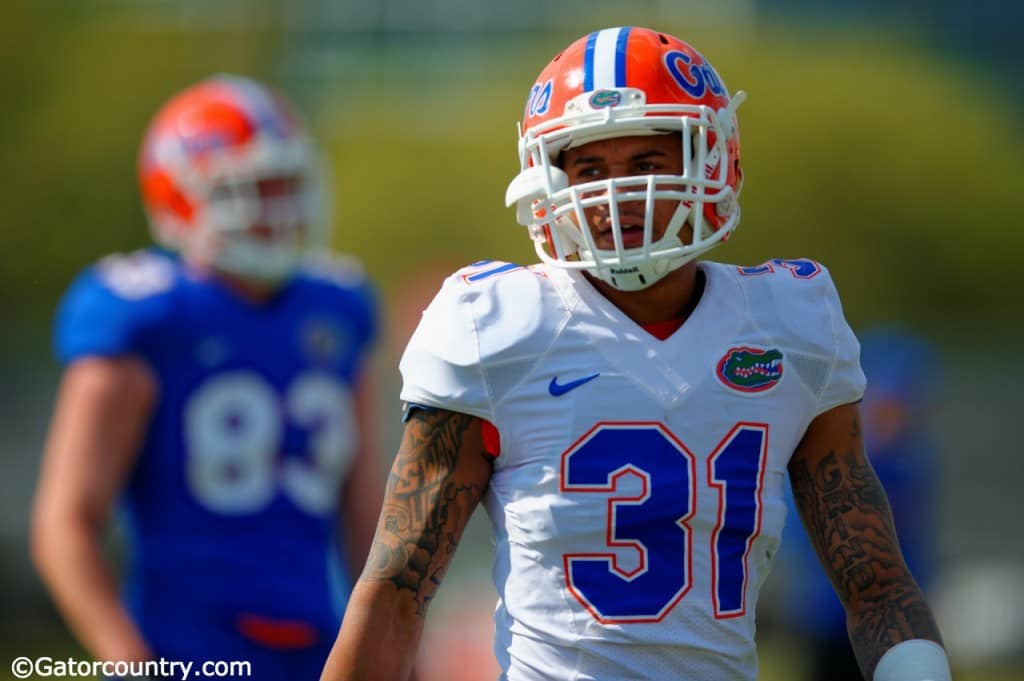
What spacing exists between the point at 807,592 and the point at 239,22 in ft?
85.8

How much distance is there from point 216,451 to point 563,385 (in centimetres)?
201

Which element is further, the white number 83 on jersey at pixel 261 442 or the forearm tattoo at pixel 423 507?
the white number 83 on jersey at pixel 261 442

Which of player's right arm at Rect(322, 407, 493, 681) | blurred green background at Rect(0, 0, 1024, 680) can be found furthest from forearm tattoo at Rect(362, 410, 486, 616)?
blurred green background at Rect(0, 0, 1024, 680)

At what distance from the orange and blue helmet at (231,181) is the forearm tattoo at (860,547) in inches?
92.6

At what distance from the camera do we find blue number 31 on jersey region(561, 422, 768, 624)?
2736mm

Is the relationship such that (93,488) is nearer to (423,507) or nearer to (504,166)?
(423,507)

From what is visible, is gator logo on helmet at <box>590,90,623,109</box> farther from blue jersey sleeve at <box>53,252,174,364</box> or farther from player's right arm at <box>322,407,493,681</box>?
blue jersey sleeve at <box>53,252,174,364</box>

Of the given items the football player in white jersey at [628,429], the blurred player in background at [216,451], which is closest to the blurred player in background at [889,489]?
the blurred player in background at [216,451]

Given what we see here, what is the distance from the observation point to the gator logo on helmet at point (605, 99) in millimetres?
2865

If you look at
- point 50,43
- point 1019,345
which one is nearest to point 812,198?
point 1019,345

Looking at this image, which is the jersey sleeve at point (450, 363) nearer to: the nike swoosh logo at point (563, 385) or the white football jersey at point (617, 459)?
the white football jersey at point (617, 459)

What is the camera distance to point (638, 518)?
8.98 ft

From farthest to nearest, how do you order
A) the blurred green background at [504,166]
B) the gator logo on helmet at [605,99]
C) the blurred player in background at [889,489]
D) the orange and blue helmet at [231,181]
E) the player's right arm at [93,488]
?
the blurred green background at [504,166] → the blurred player in background at [889,489] → the orange and blue helmet at [231,181] → the player's right arm at [93,488] → the gator logo on helmet at [605,99]

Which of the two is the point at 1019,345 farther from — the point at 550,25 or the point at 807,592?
the point at 550,25
